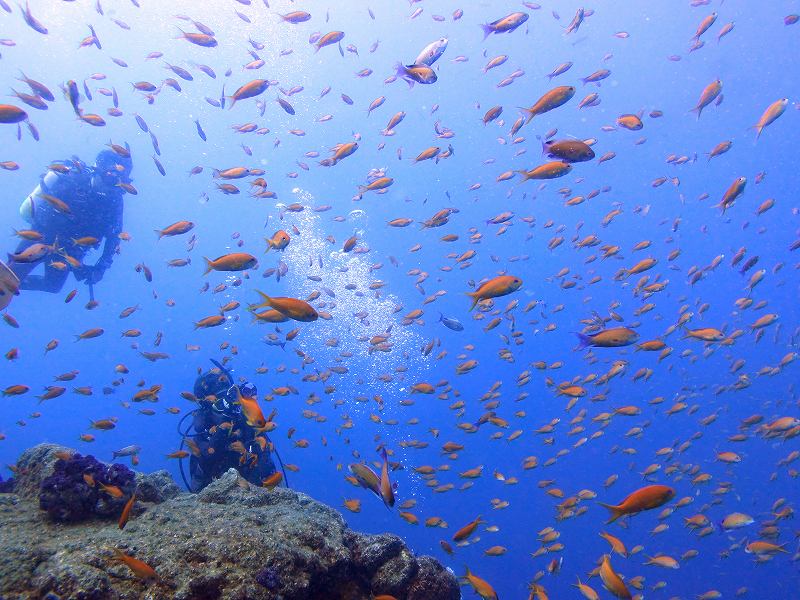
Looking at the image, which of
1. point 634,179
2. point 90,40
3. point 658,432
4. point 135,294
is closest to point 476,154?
point 634,179

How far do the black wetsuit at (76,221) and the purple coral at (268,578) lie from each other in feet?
31.8

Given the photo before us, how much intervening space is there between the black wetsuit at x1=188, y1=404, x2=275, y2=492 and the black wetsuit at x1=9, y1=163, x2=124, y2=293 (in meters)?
5.44

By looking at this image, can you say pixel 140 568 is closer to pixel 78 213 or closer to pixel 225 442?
pixel 225 442

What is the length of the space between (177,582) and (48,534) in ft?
5.33

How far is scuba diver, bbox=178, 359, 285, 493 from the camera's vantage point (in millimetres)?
7758

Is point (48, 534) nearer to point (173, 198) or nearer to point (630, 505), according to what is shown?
point (630, 505)

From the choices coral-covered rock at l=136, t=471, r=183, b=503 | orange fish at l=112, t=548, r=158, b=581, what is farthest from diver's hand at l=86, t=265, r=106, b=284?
orange fish at l=112, t=548, r=158, b=581

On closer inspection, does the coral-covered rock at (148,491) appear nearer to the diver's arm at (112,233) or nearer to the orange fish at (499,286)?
the orange fish at (499,286)

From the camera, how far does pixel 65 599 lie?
9.49 ft

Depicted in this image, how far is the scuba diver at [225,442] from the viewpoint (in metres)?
7.76

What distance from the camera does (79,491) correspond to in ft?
13.9

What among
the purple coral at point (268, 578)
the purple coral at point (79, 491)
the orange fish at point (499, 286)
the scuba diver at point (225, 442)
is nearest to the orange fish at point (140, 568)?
the purple coral at point (268, 578)

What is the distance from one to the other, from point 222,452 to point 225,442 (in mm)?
194

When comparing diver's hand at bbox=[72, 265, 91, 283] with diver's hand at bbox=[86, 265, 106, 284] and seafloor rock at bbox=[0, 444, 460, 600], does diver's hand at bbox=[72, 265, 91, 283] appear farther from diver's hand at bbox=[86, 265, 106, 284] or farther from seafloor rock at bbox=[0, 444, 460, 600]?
seafloor rock at bbox=[0, 444, 460, 600]
